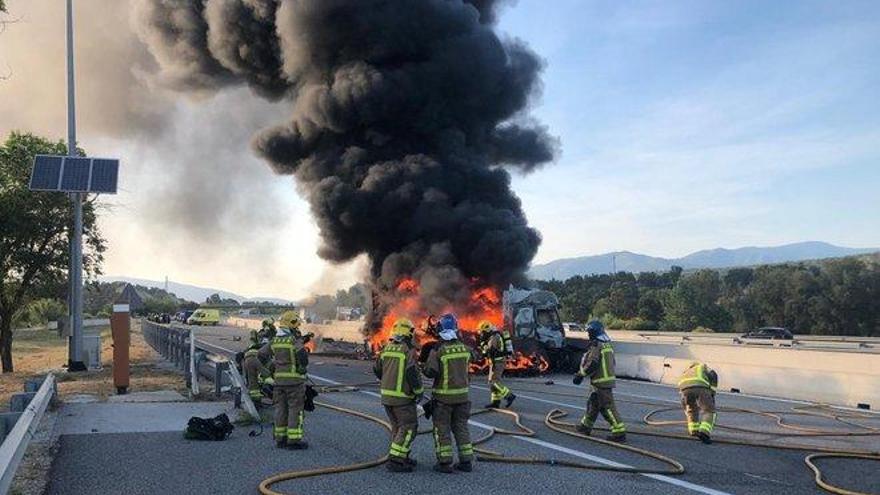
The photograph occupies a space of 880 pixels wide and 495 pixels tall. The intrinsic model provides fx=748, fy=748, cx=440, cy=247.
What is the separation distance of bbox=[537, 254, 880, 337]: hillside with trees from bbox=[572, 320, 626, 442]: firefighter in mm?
35783

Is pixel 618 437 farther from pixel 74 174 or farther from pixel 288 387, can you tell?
pixel 74 174

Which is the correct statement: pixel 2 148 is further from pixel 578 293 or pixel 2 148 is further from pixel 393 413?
pixel 578 293

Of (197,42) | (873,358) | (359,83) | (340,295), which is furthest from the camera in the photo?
(340,295)

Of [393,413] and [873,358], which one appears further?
[873,358]

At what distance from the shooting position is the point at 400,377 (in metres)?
7.40

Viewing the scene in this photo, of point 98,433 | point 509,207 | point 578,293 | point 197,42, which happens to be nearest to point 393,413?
point 98,433

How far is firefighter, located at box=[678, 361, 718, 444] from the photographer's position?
930 centimetres

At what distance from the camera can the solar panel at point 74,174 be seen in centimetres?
1686

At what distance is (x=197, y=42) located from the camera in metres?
31.6

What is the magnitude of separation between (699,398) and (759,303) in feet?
158

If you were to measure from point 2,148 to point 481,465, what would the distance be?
18.1 metres

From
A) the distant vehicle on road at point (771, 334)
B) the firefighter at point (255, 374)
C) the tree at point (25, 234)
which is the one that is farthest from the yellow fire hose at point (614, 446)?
the distant vehicle on road at point (771, 334)

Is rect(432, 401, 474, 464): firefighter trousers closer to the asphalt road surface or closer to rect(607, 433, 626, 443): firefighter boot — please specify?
the asphalt road surface

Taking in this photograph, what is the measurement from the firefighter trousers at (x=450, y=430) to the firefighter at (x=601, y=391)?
8.07ft
